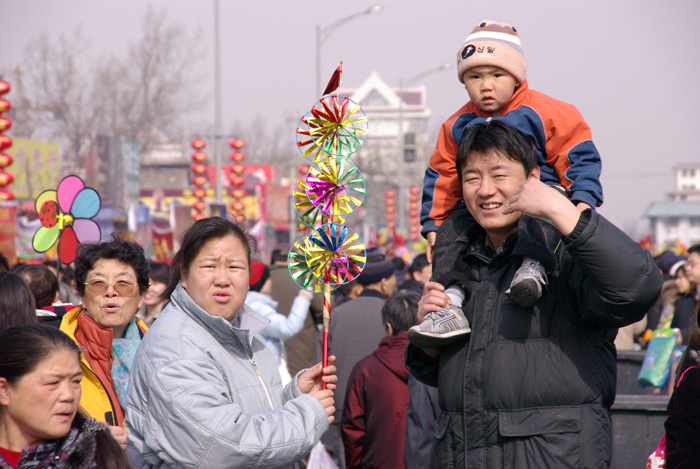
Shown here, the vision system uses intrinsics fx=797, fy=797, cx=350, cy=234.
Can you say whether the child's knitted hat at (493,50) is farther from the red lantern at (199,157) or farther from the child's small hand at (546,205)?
the red lantern at (199,157)

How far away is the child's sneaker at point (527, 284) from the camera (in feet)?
8.22

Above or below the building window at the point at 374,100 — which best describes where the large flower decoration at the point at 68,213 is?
below

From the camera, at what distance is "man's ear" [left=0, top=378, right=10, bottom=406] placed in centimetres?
253

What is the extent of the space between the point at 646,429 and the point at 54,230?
187 inches

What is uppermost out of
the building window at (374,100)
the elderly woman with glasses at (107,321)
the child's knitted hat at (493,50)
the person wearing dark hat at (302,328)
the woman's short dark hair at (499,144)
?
the building window at (374,100)

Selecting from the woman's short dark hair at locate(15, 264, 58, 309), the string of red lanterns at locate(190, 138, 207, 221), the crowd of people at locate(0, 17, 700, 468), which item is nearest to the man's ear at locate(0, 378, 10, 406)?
the crowd of people at locate(0, 17, 700, 468)

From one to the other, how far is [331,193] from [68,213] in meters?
3.85

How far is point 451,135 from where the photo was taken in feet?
10.9

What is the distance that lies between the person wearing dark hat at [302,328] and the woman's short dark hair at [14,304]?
4272 mm

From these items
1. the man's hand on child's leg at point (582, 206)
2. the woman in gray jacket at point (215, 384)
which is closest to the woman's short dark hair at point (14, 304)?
the woman in gray jacket at point (215, 384)

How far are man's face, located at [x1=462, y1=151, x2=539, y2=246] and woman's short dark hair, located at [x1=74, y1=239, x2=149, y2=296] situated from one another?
85.3 inches

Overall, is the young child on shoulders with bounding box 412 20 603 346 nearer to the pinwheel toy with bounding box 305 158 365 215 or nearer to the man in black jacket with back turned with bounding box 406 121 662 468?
the man in black jacket with back turned with bounding box 406 121 662 468

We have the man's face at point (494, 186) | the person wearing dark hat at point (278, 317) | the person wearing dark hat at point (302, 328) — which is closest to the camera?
the man's face at point (494, 186)

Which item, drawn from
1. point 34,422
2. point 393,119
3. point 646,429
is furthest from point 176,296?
point 393,119
